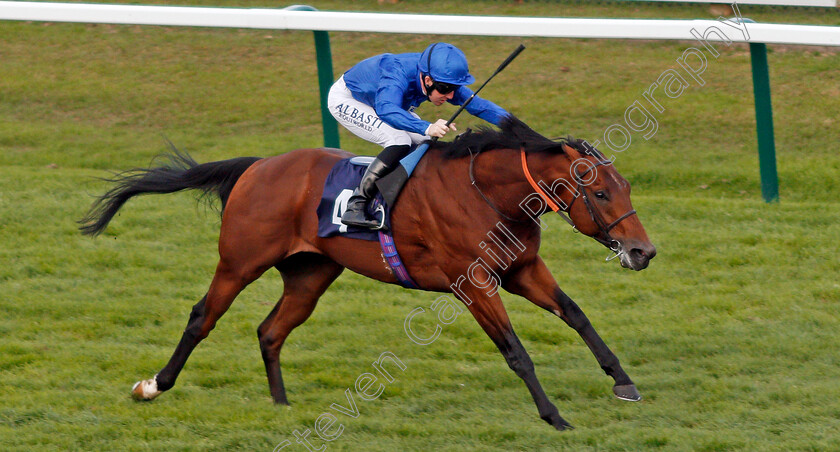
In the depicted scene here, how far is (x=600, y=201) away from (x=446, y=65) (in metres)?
1.00

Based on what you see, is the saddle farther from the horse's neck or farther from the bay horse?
the horse's neck

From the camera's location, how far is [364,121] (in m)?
5.04

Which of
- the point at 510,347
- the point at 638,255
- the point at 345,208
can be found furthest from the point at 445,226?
the point at 638,255

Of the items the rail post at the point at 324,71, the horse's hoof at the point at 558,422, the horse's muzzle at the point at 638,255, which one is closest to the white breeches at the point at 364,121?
the horse's muzzle at the point at 638,255

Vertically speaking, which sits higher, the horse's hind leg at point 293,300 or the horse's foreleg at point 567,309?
the horse's foreleg at point 567,309

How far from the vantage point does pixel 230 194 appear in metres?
5.16

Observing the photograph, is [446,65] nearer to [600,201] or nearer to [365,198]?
[365,198]

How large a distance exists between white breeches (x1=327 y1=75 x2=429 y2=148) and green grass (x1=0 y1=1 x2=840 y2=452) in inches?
52.1

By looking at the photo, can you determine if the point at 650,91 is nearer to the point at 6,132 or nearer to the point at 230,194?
the point at 230,194

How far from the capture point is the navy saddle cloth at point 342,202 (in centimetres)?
478

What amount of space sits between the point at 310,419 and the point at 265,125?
18.8 feet

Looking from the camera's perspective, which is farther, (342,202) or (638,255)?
(342,202)

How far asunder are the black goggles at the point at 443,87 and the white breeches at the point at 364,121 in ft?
1.11

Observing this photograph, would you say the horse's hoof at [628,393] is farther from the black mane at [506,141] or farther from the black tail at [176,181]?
the black tail at [176,181]
